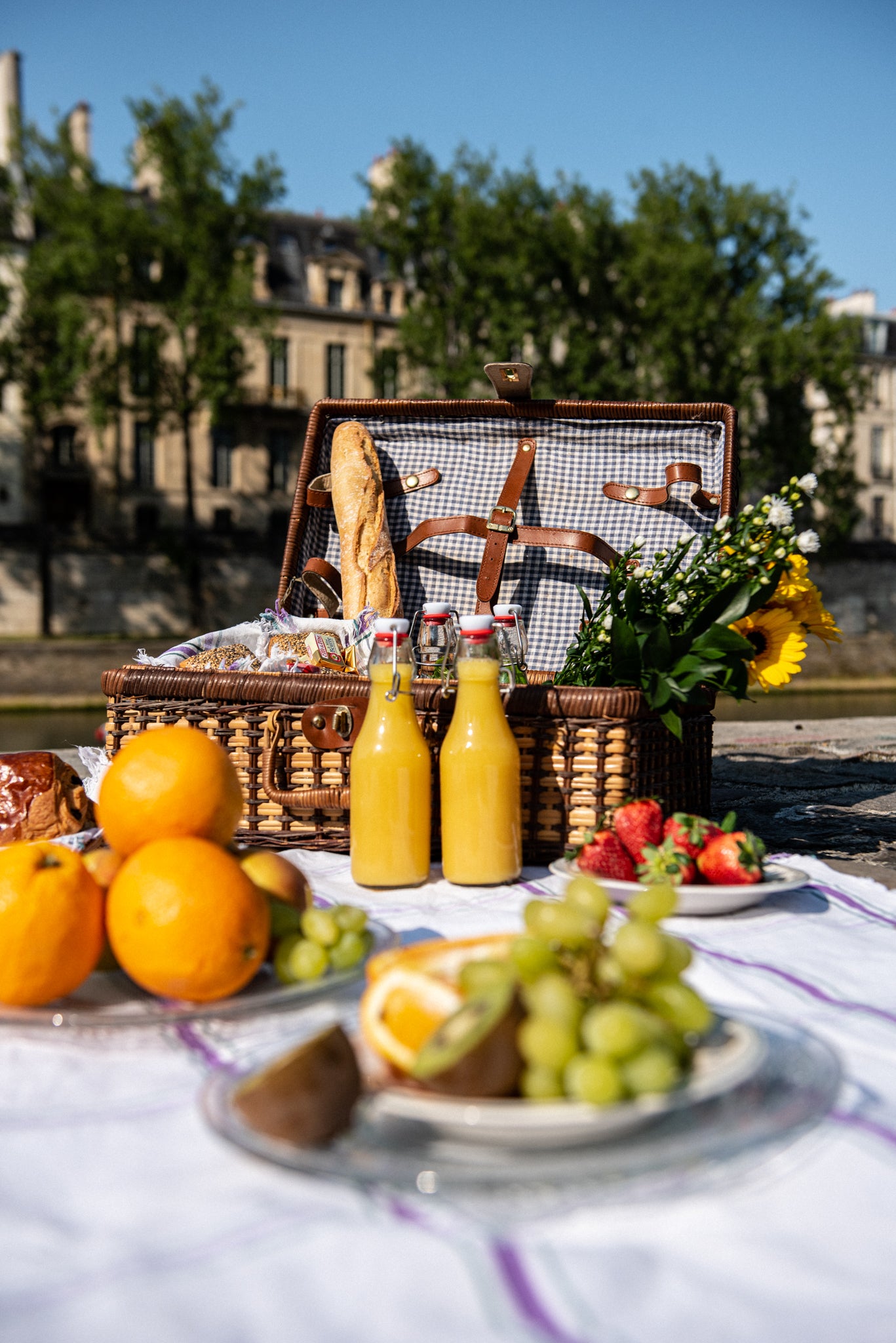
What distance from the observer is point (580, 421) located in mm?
2754

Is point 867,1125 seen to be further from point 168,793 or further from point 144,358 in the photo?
point 144,358

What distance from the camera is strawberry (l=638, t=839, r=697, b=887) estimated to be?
4.16ft

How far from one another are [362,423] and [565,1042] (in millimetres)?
2385

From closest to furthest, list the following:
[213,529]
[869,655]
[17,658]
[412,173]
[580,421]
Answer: [580,421]
[17,658]
[412,173]
[869,655]
[213,529]

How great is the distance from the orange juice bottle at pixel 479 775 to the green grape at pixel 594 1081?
765 mm

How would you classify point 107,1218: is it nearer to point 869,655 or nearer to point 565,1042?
point 565,1042

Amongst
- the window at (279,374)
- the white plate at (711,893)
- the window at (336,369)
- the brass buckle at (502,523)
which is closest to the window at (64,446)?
the window at (279,374)

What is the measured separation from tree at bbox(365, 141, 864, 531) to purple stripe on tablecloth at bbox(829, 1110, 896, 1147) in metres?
20.3

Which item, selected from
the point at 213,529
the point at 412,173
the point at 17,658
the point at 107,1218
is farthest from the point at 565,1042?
the point at 213,529

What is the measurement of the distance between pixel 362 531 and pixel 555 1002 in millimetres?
2094

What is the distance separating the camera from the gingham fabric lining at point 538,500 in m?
2.68

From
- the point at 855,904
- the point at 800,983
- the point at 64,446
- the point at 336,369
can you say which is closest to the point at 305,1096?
the point at 800,983

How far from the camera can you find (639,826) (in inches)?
53.5

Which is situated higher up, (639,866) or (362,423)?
(362,423)
